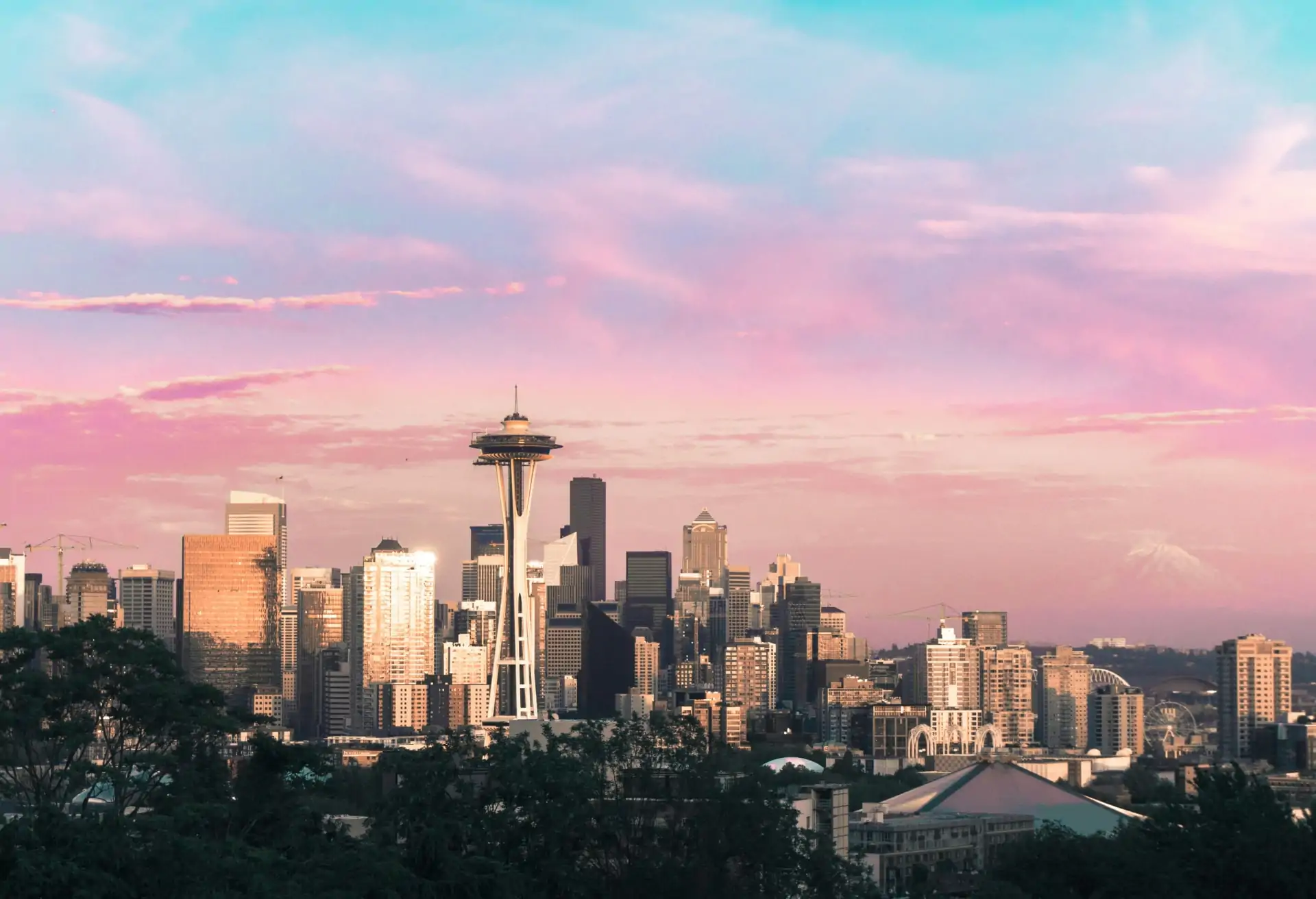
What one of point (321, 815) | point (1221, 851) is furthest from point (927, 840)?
point (321, 815)

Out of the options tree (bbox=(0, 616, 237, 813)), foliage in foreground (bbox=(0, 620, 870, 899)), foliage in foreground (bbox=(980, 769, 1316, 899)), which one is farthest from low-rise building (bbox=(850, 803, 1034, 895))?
tree (bbox=(0, 616, 237, 813))

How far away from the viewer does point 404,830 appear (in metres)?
37.2

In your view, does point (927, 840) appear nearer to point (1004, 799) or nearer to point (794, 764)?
point (794, 764)

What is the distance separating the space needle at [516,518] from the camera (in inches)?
6521

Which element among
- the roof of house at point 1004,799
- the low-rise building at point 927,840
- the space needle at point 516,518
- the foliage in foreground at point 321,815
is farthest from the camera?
the space needle at point 516,518

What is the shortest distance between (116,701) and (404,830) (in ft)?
17.3

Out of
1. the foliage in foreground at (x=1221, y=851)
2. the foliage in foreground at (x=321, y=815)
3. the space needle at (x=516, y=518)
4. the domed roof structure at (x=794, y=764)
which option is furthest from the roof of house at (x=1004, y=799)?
the foliage in foreground at (x=321, y=815)

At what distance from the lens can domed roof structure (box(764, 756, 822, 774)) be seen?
407ft

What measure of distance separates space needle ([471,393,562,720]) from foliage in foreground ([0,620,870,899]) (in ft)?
399

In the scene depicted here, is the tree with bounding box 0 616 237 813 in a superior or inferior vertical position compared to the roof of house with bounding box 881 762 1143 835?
superior

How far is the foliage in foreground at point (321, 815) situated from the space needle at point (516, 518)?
12158 cm

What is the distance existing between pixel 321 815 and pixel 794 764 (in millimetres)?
90733

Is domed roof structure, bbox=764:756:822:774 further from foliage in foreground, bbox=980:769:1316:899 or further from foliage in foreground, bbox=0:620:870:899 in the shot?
foliage in foreground, bbox=0:620:870:899

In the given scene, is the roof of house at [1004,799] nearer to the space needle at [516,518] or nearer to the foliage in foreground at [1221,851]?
the space needle at [516,518]
